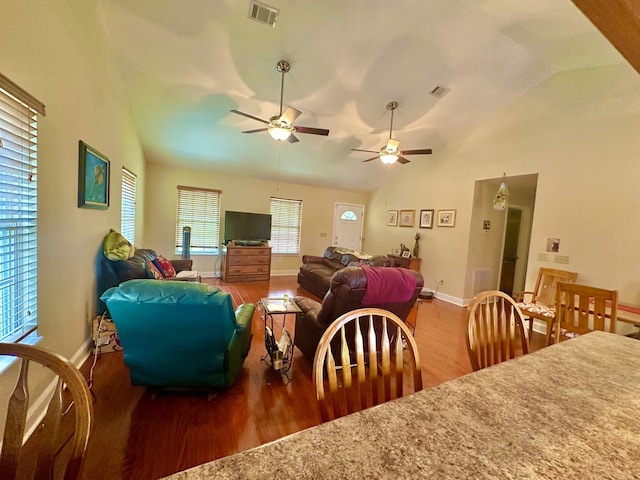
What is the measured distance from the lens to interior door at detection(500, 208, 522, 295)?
585 cm

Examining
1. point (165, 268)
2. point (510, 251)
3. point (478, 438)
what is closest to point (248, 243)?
point (165, 268)

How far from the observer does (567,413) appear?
78cm

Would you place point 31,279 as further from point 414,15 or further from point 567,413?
point 414,15

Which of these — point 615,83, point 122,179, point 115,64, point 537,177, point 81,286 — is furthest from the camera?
point 537,177

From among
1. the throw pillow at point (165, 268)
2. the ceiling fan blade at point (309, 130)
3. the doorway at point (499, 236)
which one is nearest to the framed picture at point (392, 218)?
the doorway at point (499, 236)

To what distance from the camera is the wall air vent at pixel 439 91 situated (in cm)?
380

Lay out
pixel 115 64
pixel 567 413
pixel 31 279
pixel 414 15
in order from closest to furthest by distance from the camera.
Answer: pixel 567 413 → pixel 31 279 → pixel 414 15 → pixel 115 64

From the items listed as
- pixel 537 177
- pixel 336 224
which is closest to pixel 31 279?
pixel 537 177

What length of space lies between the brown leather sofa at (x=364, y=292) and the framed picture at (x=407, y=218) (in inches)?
161

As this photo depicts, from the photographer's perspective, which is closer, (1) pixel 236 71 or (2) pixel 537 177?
(1) pixel 236 71

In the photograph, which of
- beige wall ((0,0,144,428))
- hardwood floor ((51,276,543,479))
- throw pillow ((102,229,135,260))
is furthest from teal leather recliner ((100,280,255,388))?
throw pillow ((102,229,135,260))

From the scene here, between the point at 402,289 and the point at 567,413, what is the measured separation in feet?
4.71

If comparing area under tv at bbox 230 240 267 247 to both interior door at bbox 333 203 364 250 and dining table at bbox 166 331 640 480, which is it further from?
dining table at bbox 166 331 640 480

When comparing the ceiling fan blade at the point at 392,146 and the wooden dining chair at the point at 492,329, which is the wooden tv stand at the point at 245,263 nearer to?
the ceiling fan blade at the point at 392,146
